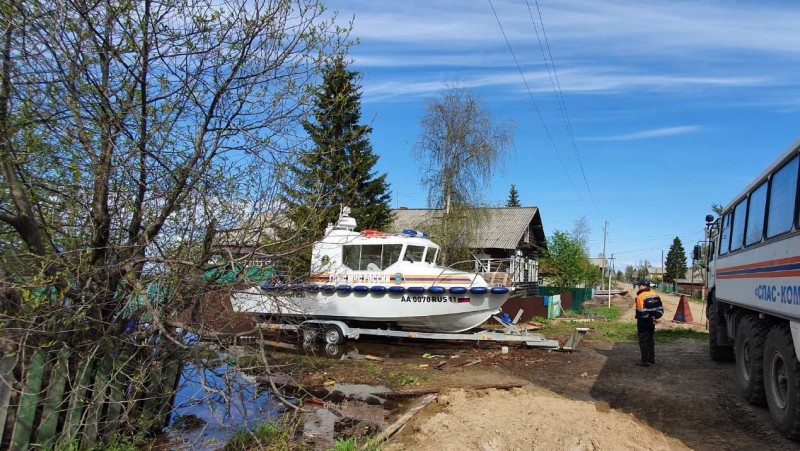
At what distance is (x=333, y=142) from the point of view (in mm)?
5938

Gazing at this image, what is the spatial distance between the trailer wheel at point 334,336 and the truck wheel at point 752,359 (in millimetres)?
8116

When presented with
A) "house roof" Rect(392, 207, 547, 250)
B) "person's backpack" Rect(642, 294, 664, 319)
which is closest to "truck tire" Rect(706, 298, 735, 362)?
"person's backpack" Rect(642, 294, 664, 319)

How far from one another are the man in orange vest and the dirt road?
0.85 feet

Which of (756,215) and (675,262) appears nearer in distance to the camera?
(756,215)

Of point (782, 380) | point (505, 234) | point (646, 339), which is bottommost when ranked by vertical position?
point (646, 339)

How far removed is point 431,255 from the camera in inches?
→ 530

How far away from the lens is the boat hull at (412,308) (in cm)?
1175

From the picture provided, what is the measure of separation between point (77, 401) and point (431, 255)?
9.35 m

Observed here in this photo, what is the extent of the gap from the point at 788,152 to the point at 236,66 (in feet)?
18.8

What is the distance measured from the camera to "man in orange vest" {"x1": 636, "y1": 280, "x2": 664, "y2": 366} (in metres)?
9.78

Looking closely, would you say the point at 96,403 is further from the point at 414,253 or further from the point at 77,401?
the point at 414,253

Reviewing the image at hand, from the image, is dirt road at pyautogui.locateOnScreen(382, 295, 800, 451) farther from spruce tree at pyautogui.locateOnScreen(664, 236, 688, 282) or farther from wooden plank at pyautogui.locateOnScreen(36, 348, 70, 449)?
spruce tree at pyautogui.locateOnScreen(664, 236, 688, 282)

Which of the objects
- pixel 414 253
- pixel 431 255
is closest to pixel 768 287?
pixel 414 253

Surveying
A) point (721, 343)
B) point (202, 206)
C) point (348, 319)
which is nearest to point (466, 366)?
point (348, 319)
